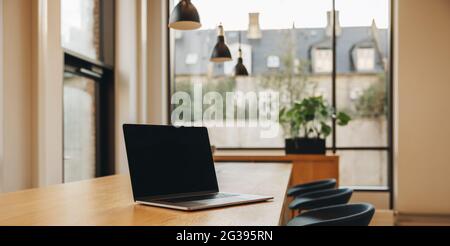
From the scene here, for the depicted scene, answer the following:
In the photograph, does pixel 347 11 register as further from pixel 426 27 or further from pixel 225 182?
pixel 225 182

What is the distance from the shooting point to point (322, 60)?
20.3 ft

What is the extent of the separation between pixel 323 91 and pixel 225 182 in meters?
3.98

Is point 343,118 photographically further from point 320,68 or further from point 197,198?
point 197,198

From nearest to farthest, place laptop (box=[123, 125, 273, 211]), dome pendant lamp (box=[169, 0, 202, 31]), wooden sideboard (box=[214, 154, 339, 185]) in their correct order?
laptop (box=[123, 125, 273, 211]) → dome pendant lamp (box=[169, 0, 202, 31]) → wooden sideboard (box=[214, 154, 339, 185])

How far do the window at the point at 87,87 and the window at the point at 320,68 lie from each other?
1277mm

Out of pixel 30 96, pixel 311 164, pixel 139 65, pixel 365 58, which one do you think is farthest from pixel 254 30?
pixel 30 96

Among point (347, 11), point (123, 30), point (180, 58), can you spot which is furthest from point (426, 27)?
point (123, 30)

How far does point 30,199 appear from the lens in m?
1.80

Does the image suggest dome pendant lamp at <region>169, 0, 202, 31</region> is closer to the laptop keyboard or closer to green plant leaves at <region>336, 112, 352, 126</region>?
the laptop keyboard

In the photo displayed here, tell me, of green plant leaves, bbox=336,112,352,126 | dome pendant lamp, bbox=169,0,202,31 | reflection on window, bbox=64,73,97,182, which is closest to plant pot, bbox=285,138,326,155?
green plant leaves, bbox=336,112,352,126

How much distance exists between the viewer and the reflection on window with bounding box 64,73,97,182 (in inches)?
172

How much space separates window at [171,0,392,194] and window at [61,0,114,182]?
128 centimetres

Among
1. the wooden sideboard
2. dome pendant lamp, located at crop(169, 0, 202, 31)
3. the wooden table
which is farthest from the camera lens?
the wooden sideboard

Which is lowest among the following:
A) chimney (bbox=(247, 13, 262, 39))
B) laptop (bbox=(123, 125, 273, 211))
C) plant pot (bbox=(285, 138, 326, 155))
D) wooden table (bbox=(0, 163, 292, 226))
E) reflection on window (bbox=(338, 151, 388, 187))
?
reflection on window (bbox=(338, 151, 388, 187))
